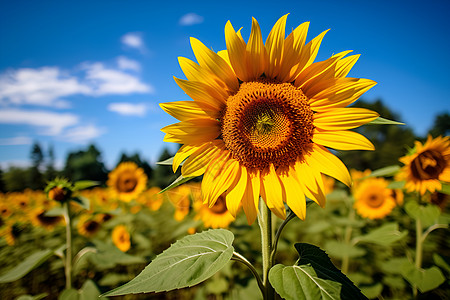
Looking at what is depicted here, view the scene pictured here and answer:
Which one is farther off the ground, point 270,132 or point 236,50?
point 236,50

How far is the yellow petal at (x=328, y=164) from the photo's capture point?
3.52 ft

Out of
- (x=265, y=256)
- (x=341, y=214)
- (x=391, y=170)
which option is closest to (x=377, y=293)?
(x=391, y=170)

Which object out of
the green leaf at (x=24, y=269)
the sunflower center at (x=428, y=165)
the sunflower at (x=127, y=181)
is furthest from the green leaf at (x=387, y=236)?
the sunflower at (x=127, y=181)

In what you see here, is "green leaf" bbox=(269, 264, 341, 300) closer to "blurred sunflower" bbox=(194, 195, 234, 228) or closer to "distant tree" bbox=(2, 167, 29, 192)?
"blurred sunflower" bbox=(194, 195, 234, 228)

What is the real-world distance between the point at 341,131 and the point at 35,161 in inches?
2378

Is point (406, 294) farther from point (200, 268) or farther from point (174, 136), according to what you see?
point (174, 136)

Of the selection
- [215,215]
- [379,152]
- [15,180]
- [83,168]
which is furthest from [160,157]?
[83,168]

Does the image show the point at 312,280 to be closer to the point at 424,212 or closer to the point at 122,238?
the point at 424,212

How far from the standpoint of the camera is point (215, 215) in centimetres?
363

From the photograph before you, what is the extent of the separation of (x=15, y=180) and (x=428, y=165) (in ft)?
50.2

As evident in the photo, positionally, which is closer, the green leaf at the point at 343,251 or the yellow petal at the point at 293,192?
the yellow petal at the point at 293,192

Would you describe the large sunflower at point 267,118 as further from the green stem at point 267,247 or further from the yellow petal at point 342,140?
the green stem at point 267,247

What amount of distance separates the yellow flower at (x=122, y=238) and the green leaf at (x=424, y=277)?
4311 millimetres

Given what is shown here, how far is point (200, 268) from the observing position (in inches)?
40.5
